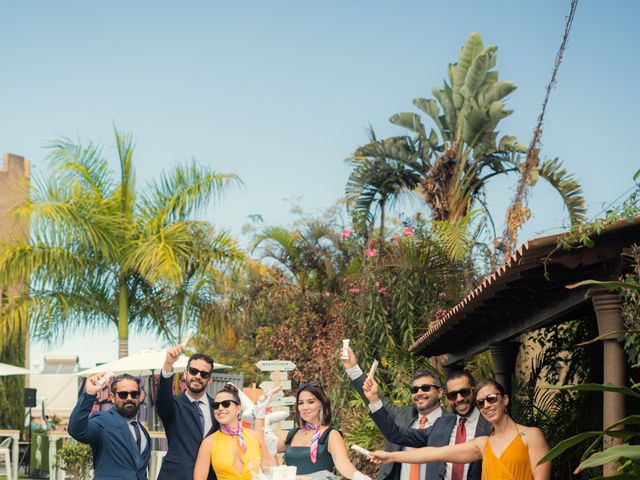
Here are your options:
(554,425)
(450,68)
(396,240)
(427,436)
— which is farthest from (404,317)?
(427,436)

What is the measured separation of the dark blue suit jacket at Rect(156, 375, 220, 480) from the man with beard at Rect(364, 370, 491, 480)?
126 cm

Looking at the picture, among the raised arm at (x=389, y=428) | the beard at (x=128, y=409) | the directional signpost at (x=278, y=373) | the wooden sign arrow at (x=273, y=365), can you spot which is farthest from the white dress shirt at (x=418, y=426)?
the wooden sign arrow at (x=273, y=365)

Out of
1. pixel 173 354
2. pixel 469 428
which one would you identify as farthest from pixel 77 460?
pixel 469 428

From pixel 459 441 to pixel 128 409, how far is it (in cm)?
231

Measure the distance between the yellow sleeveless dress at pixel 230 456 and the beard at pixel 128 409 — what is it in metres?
0.65

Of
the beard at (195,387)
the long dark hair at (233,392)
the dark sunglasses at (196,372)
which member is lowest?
the long dark hair at (233,392)

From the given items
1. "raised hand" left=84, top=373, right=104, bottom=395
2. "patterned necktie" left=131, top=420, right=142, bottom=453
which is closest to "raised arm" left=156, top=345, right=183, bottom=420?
"patterned necktie" left=131, top=420, right=142, bottom=453

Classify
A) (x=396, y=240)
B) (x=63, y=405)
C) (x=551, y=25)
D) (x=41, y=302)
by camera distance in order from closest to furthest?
(x=551, y=25) < (x=396, y=240) < (x=41, y=302) < (x=63, y=405)

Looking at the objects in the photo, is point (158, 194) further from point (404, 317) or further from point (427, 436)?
point (427, 436)

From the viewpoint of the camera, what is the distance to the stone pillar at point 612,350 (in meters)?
6.69

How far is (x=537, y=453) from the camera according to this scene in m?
5.98

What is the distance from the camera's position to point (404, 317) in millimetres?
18625

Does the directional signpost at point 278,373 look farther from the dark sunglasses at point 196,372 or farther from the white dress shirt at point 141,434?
the white dress shirt at point 141,434

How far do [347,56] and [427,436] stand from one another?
24.5 meters
